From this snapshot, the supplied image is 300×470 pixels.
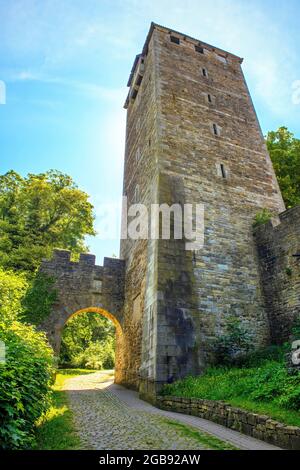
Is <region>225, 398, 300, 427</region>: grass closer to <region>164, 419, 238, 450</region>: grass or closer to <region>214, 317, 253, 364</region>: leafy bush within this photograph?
<region>164, 419, 238, 450</region>: grass

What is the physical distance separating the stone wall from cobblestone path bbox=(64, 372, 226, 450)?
191 inches

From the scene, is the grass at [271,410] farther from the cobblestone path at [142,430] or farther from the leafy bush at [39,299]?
the leafy bush at [39,299]

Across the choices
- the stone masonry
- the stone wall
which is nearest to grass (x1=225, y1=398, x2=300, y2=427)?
the stone masonry

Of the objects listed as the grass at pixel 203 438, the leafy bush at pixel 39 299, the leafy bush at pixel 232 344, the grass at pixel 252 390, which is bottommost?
the grass at pixel 203 438

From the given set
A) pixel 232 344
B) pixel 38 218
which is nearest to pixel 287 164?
pixel 232 344

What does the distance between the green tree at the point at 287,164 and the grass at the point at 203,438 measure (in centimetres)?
Answer: 1340

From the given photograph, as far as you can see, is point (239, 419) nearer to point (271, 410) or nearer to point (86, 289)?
point (271, 410)

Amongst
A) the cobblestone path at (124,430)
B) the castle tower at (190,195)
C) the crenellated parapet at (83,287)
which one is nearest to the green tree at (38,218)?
the crenellated parapet at (83,287)

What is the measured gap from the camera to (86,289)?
39.4 ft

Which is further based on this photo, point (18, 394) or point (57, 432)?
point (57, 432)

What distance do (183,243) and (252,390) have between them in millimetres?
4461

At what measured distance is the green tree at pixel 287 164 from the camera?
1567cm

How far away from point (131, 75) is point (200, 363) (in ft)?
52.2
